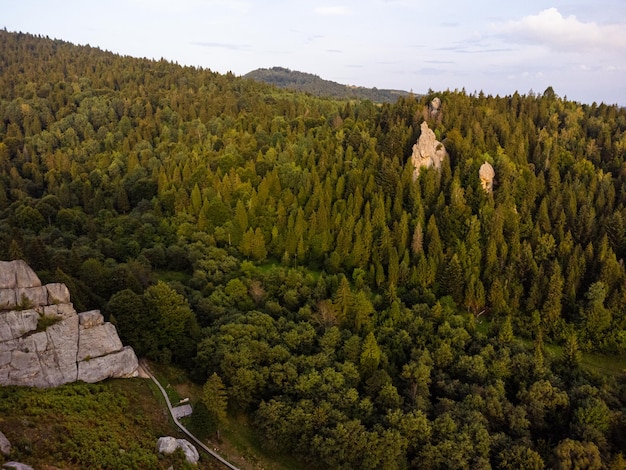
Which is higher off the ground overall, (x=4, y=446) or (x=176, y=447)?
(x=4, y=446)

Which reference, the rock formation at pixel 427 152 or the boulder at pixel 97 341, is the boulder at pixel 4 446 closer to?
the boulder at pixel 97 341

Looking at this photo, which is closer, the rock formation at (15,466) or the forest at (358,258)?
the rock formation at (15,466)

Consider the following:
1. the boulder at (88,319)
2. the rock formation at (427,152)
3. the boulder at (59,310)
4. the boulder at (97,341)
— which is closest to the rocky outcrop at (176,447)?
the boulder at (97,341)

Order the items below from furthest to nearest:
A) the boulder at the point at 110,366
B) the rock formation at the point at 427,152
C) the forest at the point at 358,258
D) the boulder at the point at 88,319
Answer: the rock formation at the point at 427,152
the forest at the point at 358,258
the boulder at the point at 88,319
the boulder at the point at 110,366

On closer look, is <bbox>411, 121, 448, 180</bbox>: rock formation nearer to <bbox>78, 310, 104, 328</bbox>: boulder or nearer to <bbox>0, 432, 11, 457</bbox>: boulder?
<bbox>78, 310, 104, 328</bbox>: boulder

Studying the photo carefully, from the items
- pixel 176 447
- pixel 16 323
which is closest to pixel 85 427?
pixel 176 447

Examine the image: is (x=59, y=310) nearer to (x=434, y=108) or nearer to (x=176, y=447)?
(x=176, y=447)

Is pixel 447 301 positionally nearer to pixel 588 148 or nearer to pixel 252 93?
pixel 588 148

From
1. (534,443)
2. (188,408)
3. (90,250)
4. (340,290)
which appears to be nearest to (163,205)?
(90,250)
